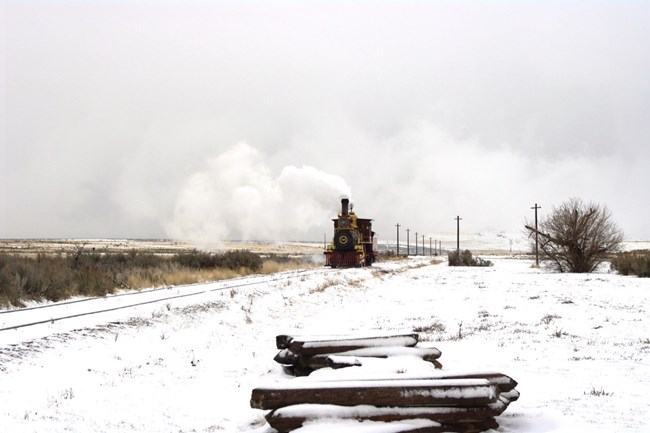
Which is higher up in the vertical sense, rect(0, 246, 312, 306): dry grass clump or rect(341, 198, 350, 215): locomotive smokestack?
rect(341, 198, 350, 215): locomotive smokestack

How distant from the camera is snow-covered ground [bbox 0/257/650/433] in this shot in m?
6.17

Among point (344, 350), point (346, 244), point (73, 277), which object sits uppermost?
point (346, 244)

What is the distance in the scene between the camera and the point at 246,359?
9836 millimetres

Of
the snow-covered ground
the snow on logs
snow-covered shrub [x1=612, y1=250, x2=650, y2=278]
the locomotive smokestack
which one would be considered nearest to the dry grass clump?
the snow-covered ground

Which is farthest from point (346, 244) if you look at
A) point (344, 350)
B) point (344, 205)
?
point (344, 350)

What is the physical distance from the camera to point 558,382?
7695 millimetres

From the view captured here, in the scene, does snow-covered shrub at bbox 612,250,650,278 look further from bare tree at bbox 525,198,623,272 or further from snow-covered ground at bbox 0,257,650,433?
snow-covered ground at bbox 0,257,650,433

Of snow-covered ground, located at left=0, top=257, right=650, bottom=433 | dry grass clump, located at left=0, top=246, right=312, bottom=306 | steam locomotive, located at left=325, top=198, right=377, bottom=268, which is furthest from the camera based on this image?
steam locomotive, located at left=325, top=198, right=377, bottom=268

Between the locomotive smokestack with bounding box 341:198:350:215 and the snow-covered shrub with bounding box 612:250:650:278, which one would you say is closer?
the snow-covered shrub with bounding box 612:250:650:278

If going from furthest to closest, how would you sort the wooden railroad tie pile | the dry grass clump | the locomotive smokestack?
the locomotive smokestack
the dry grass clump
the wooden railroad tie pile

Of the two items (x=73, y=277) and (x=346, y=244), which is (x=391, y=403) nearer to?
(x=73, y=277)

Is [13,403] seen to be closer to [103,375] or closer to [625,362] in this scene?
[103,375]

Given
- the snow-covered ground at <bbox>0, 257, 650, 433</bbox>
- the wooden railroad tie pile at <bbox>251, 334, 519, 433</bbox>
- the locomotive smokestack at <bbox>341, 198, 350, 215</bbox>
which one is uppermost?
the locomotive smokestack at <bbox>341, 198, 350, 215</bbox>

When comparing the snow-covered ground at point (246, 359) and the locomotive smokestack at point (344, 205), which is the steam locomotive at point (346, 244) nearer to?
the locomotive smokestack at point (344, 205)
